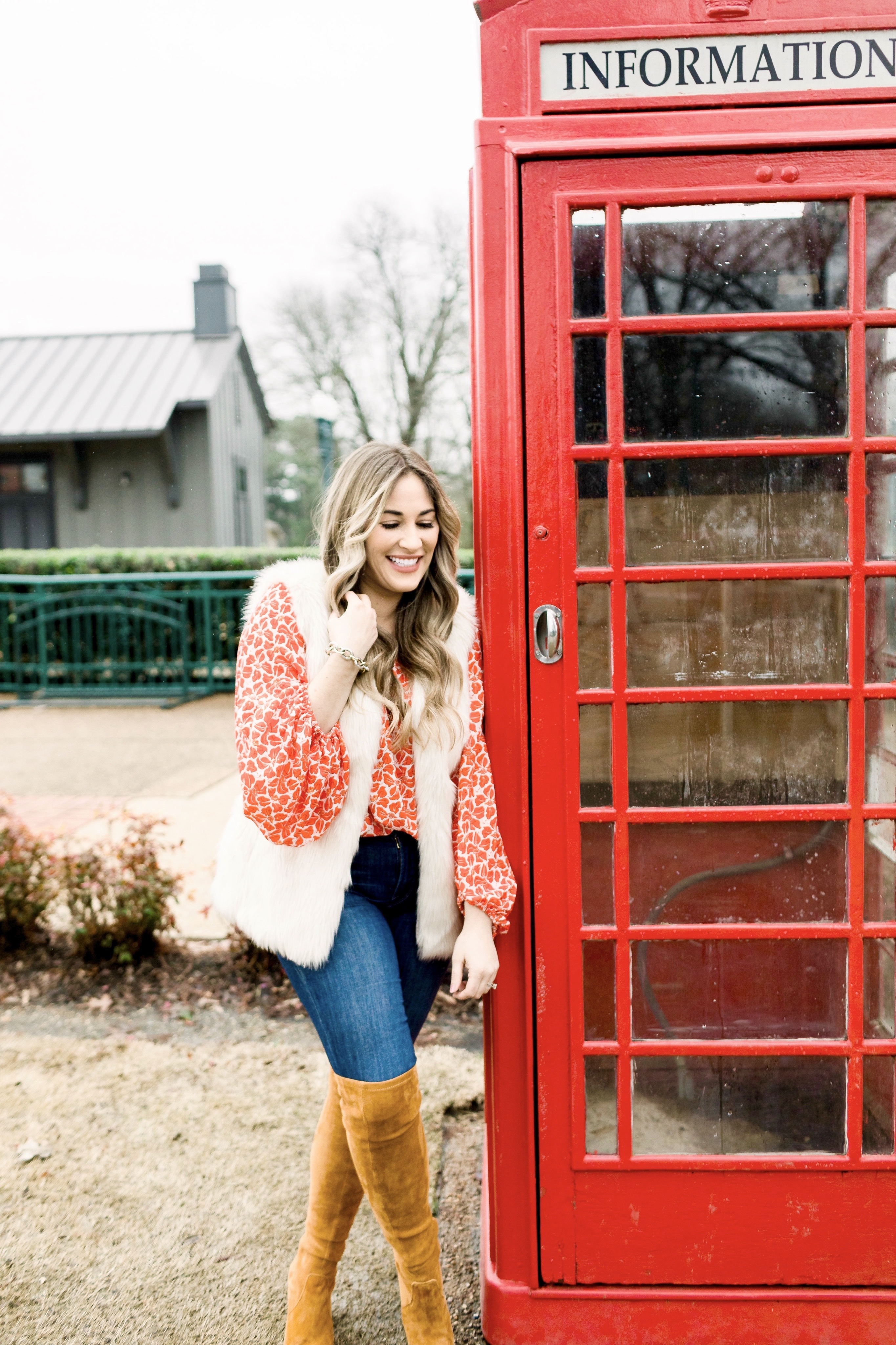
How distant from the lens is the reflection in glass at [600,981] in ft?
7.18

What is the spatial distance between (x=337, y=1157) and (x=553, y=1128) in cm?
46

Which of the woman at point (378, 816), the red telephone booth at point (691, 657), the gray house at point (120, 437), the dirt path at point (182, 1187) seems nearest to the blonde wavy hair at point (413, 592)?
the woman at point (378, 816)

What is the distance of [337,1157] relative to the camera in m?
2.20

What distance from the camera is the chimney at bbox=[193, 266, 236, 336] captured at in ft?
58.6

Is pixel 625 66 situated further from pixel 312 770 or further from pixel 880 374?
pixel 312 770

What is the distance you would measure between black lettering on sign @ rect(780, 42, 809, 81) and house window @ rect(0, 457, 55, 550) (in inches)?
658

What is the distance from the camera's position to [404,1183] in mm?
2023

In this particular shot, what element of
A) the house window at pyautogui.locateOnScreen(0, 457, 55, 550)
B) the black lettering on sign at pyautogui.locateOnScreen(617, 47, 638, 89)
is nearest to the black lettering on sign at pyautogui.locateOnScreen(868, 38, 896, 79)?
the black lettering on sign at pyautogui.locateOnScreen(617, 47, 638, 89)

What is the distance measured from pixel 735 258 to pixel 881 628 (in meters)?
0.80

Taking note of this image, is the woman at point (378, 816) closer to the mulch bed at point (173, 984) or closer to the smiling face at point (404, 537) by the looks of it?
the smiling face at point (404, 537)

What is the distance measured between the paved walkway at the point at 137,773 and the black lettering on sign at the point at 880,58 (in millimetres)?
3404

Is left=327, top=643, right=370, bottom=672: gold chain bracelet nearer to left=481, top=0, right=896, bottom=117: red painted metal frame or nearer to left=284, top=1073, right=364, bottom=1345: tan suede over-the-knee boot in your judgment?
A: left=284, top=1073, right=364, bottom=1345: tan suede over-the-knee boot

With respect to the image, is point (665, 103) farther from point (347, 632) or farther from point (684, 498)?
point (347, 632)

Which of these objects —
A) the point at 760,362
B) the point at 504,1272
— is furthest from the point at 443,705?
the point at 504,1272
